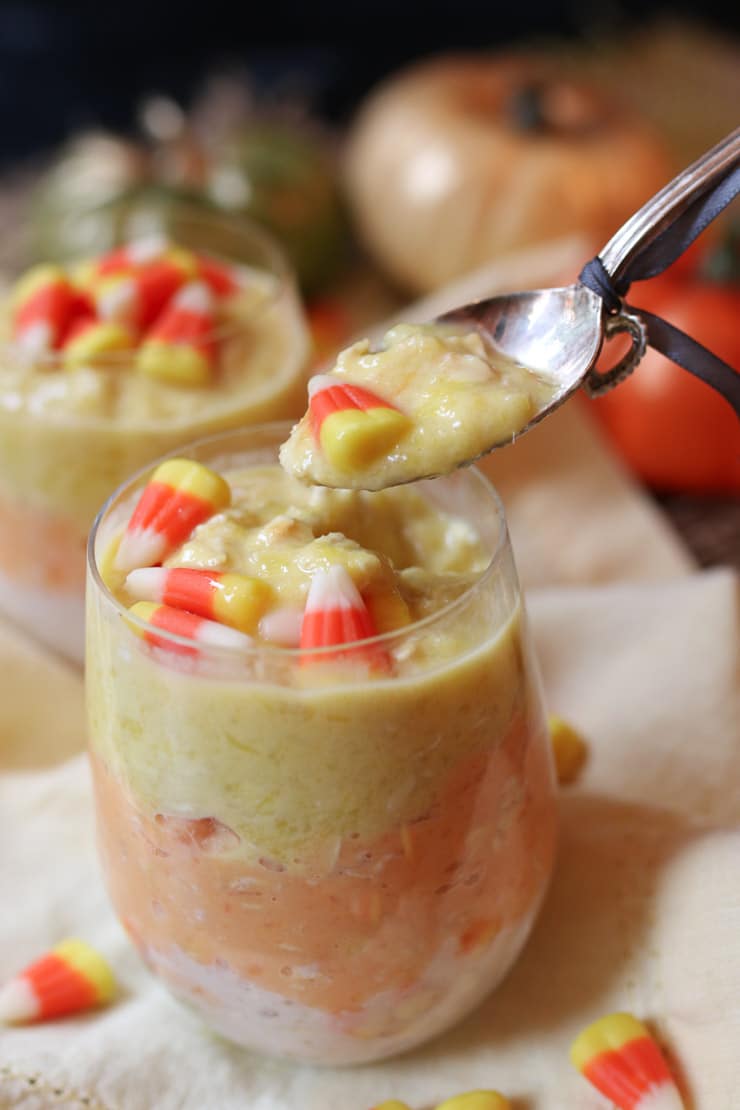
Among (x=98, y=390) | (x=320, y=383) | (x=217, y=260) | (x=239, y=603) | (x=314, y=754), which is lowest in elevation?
(x=217, y=260)

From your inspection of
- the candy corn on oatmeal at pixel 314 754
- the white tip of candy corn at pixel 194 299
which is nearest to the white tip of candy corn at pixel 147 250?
the white tip of candy corn at pixel 194 299

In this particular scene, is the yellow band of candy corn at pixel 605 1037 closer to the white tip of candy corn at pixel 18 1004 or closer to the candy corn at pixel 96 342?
the white tip of candy corn at pixel 18 1004

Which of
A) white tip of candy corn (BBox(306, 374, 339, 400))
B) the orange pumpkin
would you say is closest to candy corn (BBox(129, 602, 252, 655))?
white tip of candy corn (BBox(306, 374, 339, 400))

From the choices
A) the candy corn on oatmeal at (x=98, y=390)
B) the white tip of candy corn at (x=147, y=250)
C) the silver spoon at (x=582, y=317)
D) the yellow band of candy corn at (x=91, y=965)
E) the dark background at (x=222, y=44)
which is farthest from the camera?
the dark background at (x=222, y=44)

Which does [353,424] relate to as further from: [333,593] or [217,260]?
[217,260]

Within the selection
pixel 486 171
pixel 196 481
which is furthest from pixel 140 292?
pixel 486 171

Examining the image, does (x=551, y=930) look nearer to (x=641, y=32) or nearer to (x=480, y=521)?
(x=480, y=521)

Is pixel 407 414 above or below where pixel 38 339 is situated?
above
